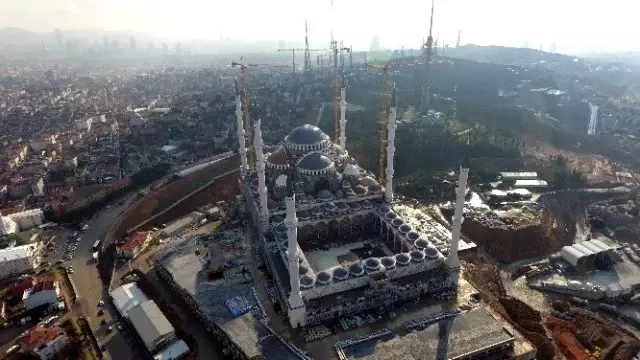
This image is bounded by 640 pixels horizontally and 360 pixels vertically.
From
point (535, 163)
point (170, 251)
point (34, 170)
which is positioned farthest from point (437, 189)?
point (34, 170)

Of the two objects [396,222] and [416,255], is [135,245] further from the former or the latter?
[416,255]

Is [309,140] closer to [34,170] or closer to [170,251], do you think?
[170,251]

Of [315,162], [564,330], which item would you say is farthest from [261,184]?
[564,330]

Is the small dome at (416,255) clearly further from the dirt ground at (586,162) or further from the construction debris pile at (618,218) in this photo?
the dirt ground at (586,162)

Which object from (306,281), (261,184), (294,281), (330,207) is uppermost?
(261,184)

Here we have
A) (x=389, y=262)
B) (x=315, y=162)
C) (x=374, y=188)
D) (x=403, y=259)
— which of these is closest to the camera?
(x=389, y=262)

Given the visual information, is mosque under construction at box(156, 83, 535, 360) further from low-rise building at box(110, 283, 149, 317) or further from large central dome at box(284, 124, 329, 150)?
low-rise building at box(110, 283, 149, 317)

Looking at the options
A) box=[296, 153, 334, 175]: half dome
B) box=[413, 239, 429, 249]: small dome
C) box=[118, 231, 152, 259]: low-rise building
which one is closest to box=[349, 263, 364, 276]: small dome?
box=[413, 239, 429, 249]: small dome
